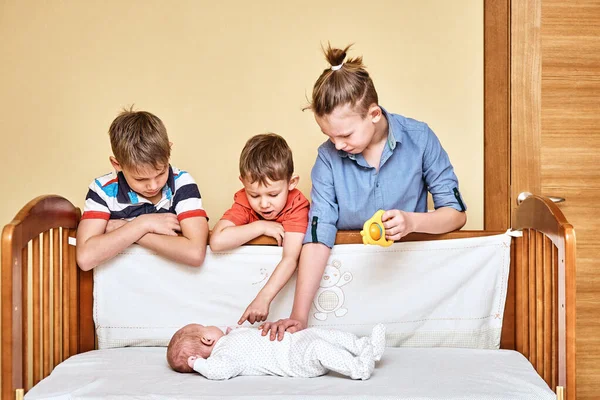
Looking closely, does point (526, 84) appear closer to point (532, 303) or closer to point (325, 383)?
point (532, 303)

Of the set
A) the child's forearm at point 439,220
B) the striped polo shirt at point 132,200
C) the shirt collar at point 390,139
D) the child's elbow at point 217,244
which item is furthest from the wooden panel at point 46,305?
the child's forearm at point 439,220

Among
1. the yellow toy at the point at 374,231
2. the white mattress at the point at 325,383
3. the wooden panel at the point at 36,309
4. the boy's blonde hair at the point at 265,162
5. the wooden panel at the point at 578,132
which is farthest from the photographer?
the wooden panel at the point at 578,132

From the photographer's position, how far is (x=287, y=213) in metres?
1.68

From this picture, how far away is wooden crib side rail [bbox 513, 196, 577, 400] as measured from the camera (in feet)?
4.30

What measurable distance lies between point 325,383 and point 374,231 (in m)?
0.32

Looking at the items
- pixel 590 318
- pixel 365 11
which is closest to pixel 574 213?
pixel 590 318

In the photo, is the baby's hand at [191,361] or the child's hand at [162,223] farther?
the child's hand at [162,223]

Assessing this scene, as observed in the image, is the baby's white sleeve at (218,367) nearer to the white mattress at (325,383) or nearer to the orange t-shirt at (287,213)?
the white mattress at (325,383)

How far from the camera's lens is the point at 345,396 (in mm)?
1241

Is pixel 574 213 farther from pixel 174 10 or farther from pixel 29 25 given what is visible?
pixel 29 25

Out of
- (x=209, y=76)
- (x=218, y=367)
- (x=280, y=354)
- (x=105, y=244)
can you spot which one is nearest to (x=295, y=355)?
(x=280, y=354)

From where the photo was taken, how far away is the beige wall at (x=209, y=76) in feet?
7.27

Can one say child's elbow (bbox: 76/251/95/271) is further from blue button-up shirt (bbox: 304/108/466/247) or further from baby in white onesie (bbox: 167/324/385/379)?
blue button-up shirt (bbox: 304/108/466/247)

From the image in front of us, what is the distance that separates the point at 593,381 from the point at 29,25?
211 cm
